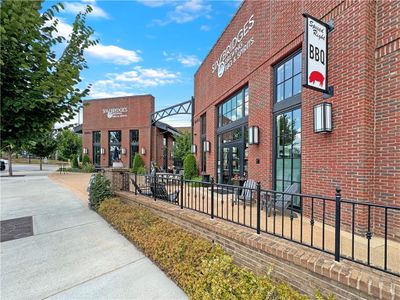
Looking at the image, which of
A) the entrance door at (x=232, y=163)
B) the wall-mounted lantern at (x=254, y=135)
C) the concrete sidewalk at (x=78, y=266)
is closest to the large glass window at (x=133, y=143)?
the entrance door at (x=232, y=163)

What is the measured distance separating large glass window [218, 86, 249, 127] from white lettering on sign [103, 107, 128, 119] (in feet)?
51.9

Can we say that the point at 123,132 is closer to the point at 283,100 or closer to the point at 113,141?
the point at 113,141

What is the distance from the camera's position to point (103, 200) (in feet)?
25.1

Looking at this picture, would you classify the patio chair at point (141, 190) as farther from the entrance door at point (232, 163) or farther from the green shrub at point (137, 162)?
the green shrub at point (137, 162)

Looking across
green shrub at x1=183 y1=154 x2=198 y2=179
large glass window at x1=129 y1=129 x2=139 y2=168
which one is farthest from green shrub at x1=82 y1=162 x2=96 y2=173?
green shrub at x1=183 y1=154 x2=198 y2=179

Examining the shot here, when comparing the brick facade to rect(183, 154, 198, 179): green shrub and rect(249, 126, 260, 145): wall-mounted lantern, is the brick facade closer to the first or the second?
rect(249, 126, 260, 145): wall-mounted lantern

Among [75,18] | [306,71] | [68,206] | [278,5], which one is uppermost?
[278,5]

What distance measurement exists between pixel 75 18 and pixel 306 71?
229 inches

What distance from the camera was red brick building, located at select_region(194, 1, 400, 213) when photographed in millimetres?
3750

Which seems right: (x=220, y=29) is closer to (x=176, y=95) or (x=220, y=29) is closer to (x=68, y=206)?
(x=68, y=206)

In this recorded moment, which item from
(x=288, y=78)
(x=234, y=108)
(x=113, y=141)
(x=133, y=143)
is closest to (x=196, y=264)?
(x=288, y=78)

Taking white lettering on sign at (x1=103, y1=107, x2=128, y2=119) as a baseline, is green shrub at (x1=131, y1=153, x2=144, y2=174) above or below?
below

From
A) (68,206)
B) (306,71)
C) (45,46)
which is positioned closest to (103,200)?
(68,206)

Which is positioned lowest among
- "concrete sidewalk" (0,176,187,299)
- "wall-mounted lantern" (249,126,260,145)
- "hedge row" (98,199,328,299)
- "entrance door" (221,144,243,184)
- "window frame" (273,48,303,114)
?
"concrete sidewalk" (0,176,187,299)
